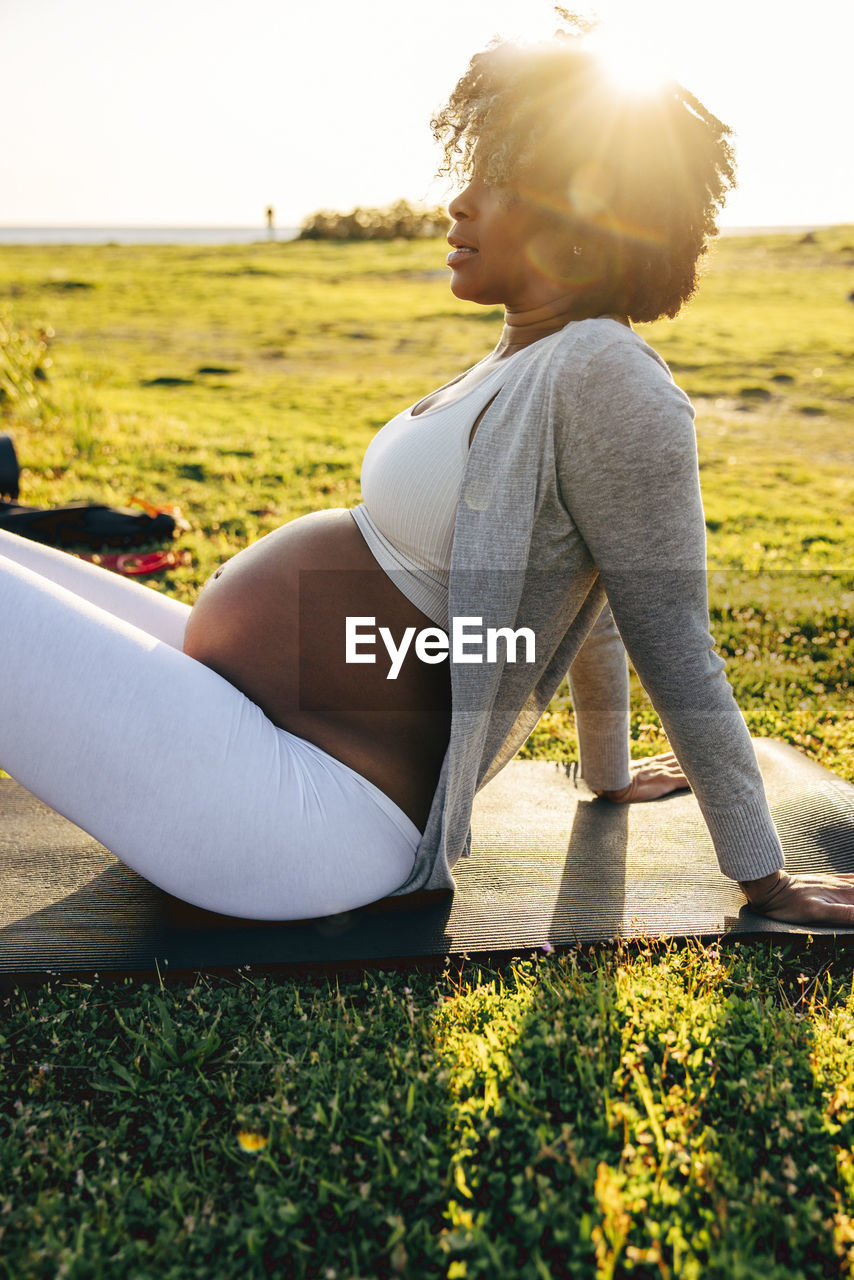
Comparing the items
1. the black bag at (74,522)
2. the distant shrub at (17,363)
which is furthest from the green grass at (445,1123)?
the distant shrub at (17,363)

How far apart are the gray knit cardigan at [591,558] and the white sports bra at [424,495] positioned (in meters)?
0.06

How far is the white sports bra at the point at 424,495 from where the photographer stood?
1.79 m

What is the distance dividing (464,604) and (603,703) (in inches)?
37.8

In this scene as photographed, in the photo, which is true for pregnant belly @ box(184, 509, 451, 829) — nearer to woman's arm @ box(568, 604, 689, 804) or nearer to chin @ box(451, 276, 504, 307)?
chin @ box(451, 276, 504, 307)

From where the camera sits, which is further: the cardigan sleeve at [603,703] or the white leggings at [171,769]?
the cardigan sleeve at [603,703]

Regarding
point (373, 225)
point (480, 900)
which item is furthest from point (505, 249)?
point (373, 225)

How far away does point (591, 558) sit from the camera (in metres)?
1.89

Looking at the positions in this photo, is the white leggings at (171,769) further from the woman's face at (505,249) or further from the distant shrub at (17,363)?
the distant shrub at (17,363)

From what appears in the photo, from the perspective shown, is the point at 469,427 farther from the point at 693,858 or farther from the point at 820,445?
the point at 820,445

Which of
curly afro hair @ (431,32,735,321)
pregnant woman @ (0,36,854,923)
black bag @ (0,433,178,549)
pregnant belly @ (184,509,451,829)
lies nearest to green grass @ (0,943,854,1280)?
pregnant woman @ (0,36,854,923)

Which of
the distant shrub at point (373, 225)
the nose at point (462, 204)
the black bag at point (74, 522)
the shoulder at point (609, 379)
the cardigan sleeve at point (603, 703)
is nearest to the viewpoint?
the shoulder at point (609, 379)

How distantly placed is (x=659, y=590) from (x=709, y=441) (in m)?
9.48

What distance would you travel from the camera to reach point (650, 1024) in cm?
184

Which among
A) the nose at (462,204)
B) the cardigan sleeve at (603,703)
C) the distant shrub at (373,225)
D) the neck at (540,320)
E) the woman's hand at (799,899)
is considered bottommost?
the woman's hand at (799,899)
